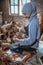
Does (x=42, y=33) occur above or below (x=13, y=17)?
below

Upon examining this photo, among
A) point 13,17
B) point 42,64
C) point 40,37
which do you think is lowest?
point 42,64

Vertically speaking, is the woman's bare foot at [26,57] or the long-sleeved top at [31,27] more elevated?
the long-sleeved top at [31,27]

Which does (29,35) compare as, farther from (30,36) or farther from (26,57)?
(26,57)

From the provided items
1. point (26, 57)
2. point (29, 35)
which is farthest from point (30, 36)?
point (26, 57)

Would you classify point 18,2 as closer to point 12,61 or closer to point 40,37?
point 40,37

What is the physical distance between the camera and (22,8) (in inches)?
51.3

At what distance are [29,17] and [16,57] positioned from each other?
0.26m

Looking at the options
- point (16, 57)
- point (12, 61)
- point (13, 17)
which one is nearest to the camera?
point (12, 61)

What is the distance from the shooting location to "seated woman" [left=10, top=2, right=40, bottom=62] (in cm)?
128

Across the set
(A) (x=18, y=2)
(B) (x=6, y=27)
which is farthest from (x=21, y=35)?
(A) (x=18, y=2)

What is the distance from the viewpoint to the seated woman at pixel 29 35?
4.20ft

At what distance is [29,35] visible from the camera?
4.32 feet

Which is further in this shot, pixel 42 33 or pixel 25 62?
pixel 42 33

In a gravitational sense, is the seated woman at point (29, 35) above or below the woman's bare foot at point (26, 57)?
above
